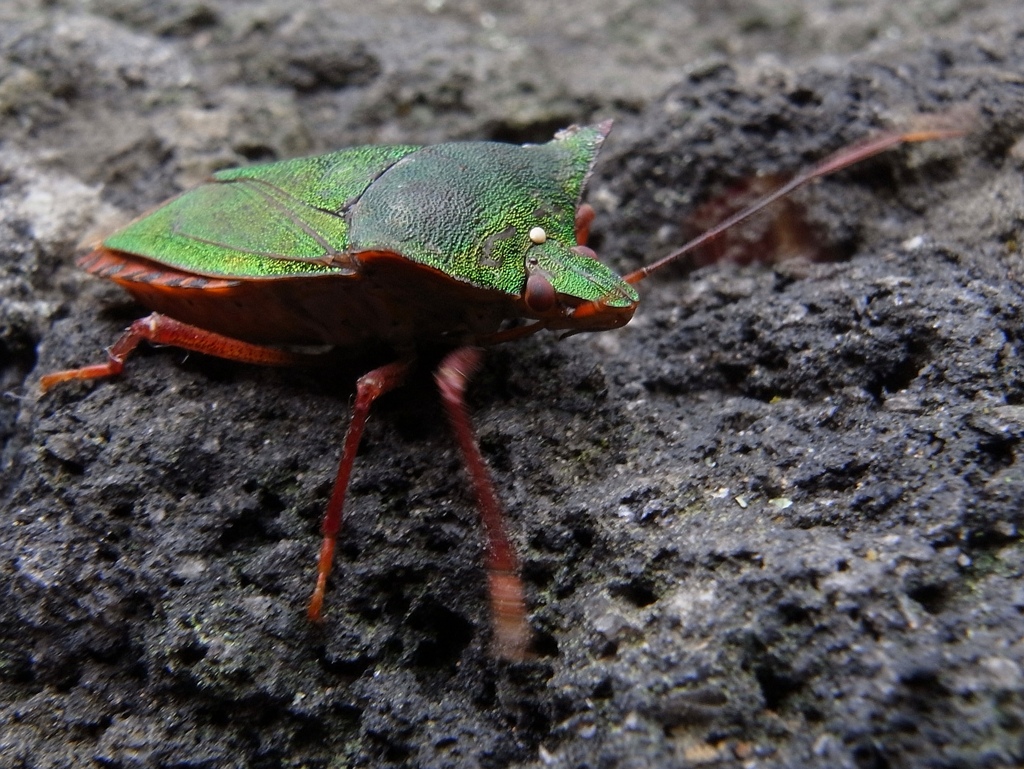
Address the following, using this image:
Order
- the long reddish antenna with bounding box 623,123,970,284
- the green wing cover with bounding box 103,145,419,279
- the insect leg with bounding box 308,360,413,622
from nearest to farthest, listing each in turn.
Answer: the insect leg with bounding box 308,360,413,622, the long reddish antenna with bounding box 623,123,970,284, the green wing cover with bounding box 103,145,419,279

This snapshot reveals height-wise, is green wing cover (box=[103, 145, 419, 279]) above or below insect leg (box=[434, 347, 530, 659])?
above

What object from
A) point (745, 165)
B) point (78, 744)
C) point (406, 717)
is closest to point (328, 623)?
point (406, 717)

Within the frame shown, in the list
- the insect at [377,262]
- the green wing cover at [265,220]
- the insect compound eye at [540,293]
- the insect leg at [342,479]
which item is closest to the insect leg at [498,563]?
the insect at [377,262]

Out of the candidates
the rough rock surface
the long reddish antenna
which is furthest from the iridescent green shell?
the rough rock surface

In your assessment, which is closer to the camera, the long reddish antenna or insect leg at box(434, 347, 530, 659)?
insect leg at box(434, 347, 530, 659)

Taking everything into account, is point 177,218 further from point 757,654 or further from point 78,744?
point 757,654

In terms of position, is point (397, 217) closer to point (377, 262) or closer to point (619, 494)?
point (377, 262)

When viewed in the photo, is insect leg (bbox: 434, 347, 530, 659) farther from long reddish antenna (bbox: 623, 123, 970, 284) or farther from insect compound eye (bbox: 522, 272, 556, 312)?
long reddish antenna (bbox: 623, 123, 970, 284)
